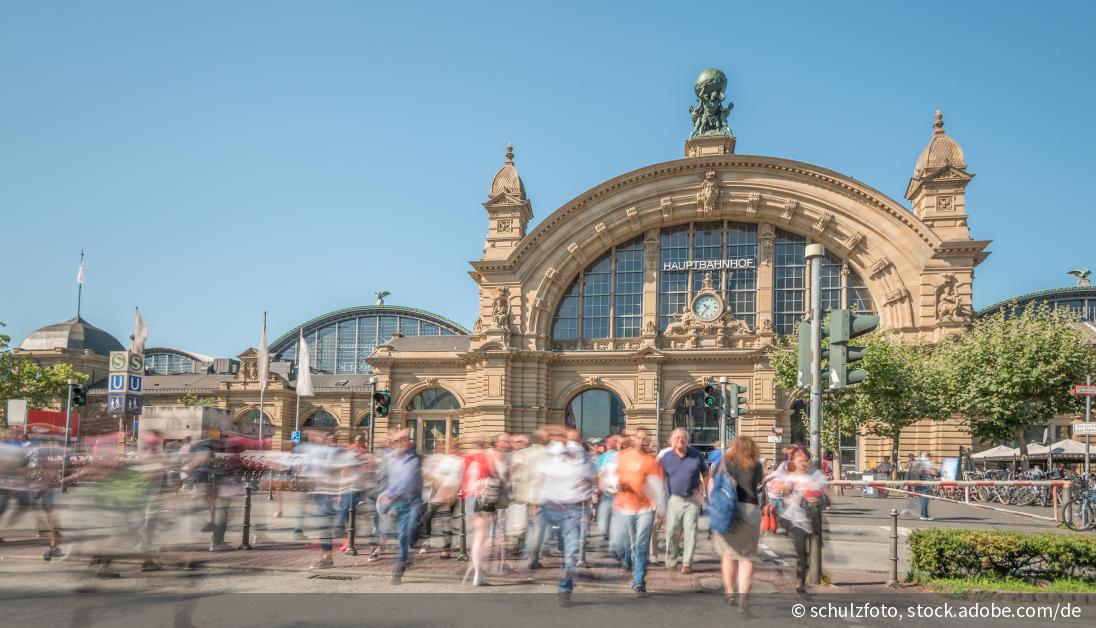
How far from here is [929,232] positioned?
41719 millimetres

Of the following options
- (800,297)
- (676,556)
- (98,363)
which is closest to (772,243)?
(800,297)

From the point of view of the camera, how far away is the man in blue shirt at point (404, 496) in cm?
1156

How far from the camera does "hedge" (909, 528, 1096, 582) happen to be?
1127 cm

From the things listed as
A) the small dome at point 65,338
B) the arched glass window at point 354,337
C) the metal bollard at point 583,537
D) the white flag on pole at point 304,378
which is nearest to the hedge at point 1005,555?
the metal bollard at point 583,537

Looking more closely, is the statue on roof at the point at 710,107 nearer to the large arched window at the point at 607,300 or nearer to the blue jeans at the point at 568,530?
the large arched window at the point at 607,300

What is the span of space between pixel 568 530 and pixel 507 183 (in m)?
39.3

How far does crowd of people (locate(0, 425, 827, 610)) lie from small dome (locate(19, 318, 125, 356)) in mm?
72987

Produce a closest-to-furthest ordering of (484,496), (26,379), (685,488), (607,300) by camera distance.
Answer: (484,496) → (685,488) → (607,300) → (26,379)

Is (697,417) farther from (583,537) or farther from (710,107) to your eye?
(583,537)

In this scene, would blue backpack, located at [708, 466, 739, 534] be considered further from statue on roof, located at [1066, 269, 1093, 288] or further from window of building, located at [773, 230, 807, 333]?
statue on roof, located at [1066, 269, 1093, 288]

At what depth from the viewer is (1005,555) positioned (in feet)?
37.1

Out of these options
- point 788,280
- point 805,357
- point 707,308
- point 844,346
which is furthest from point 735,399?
point 788,280

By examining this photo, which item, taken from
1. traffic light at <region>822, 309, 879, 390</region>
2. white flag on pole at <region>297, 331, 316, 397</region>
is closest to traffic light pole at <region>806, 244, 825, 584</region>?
traffic light at <region>822, 309, 879, 390</region>

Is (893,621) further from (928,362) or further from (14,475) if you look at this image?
(928,362)
